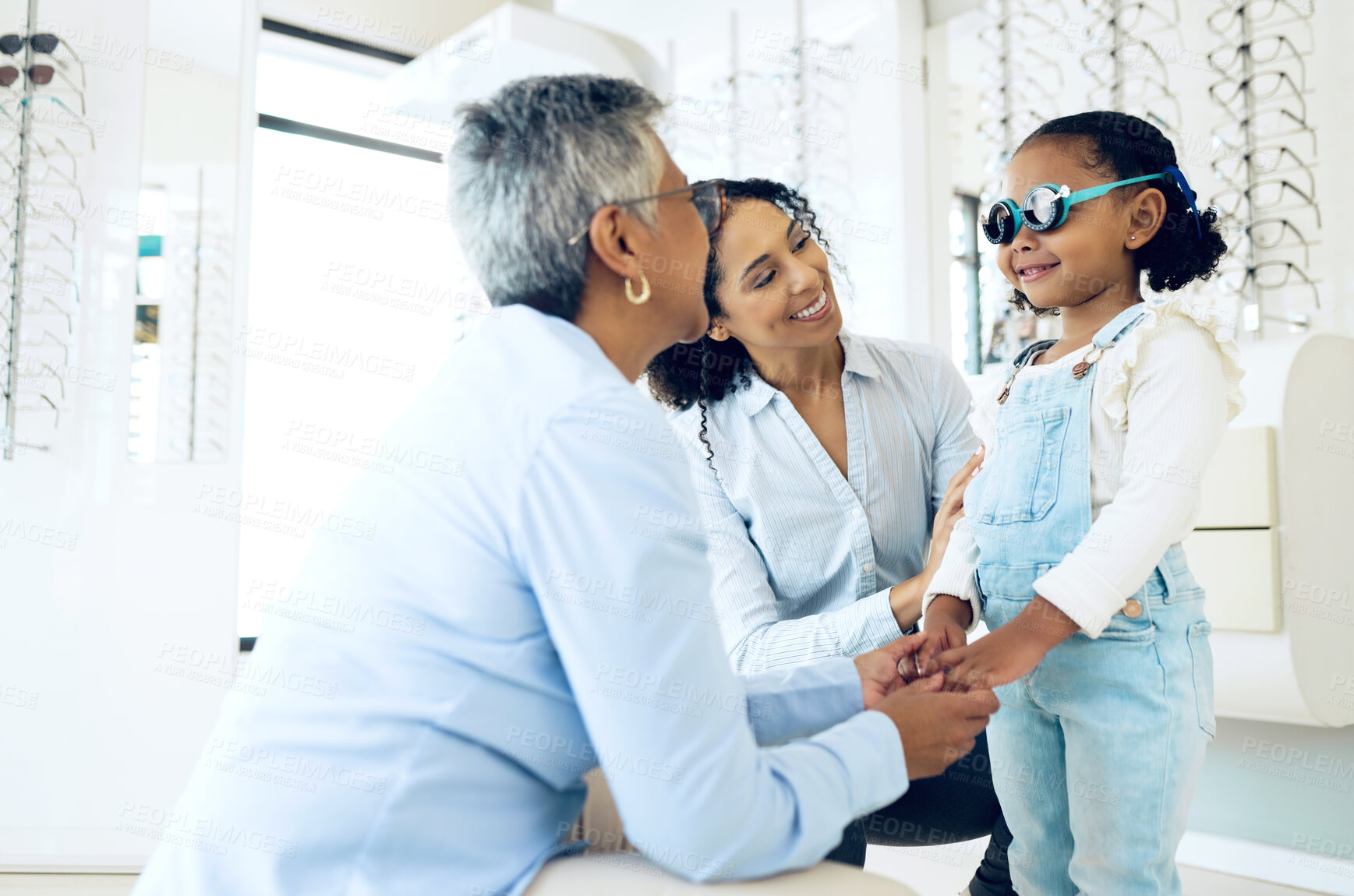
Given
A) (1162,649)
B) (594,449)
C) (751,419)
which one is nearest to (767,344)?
(751,419)

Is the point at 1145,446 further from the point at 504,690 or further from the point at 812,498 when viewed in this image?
the point at 504,690

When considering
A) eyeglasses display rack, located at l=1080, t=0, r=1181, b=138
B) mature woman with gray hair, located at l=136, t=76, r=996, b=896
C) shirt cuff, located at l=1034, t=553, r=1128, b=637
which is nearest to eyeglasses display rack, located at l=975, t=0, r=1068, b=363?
eyeglasses display rack, located at l=1080, t=0, r=1181, b=138

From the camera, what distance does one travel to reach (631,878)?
0.99 meters

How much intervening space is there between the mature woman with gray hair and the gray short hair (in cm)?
8

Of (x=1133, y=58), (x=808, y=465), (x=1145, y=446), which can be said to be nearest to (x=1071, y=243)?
(x=1145, y=446)

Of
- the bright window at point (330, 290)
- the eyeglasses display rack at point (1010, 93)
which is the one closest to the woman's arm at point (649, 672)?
the eyeglasses display rack at point (1010, 93)

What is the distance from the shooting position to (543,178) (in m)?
1.12

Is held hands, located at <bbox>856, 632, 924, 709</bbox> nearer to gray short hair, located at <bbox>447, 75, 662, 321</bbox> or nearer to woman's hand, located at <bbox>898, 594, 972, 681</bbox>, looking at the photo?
woman's hand, located at <bbox>898, 594, 972, 681</bbox>

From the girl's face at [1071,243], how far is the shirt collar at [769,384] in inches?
16.1

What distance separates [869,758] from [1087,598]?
410 millimetres

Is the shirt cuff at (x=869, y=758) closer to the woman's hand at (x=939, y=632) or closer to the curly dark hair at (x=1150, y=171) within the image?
the woman's hand at (x=939, y=632)

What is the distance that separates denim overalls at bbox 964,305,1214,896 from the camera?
52.7 inches

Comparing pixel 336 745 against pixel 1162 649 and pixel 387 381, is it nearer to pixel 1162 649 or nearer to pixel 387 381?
pixel 1162 649

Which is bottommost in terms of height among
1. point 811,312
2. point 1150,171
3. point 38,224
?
point 811,312
